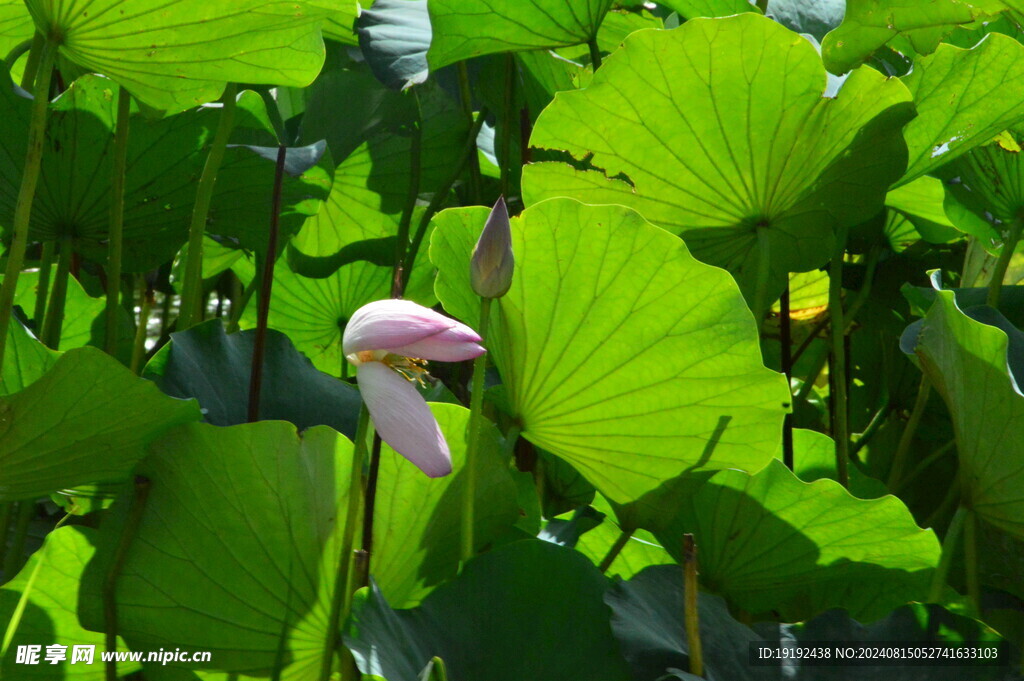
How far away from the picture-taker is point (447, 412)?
0.53 m

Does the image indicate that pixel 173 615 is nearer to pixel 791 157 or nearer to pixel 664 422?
pixel 664 422

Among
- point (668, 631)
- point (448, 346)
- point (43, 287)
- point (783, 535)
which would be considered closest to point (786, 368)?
point (783, 535)

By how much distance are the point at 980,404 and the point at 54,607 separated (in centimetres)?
57

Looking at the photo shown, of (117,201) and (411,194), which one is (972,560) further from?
(117,201)

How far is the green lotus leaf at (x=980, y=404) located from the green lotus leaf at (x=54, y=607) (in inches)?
20.2

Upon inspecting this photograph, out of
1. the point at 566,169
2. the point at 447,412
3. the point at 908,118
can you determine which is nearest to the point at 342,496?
the point at 447,412

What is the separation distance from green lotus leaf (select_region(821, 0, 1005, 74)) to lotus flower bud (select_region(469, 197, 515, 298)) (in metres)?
0.37

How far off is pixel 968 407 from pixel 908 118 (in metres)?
0.19

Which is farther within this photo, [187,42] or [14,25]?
[14,25]

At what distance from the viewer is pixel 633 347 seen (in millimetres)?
542

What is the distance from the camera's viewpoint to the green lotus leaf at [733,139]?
61 centimetres

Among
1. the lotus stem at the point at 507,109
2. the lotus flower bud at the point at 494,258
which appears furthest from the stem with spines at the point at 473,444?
the lotus stem at the point at 507,109

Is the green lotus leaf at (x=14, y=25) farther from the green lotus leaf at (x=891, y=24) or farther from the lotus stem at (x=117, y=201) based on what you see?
the green lotus leaf at (x=891, y=24)

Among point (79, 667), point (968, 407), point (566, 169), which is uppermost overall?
point (566, 169)
